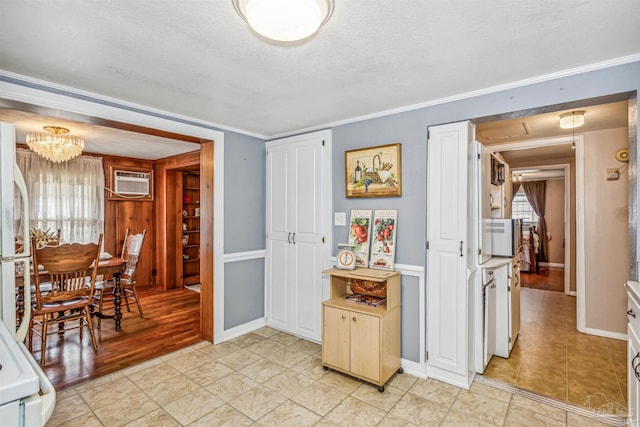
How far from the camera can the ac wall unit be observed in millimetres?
5395

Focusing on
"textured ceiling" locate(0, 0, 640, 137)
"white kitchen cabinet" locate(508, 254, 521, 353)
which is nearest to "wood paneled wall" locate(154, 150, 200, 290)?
"textured ceiling" locate(0, 0, 640, 137)

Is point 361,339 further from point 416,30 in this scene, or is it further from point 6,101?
point 6,101

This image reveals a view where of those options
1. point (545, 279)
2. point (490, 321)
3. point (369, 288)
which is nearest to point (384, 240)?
point (369, 288)

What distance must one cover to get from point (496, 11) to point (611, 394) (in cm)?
286

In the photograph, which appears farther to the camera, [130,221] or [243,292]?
[130,221]

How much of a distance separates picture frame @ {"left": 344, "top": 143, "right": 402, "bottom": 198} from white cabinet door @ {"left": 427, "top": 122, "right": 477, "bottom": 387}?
0.29 metres

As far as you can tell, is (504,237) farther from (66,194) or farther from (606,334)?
(66,194)

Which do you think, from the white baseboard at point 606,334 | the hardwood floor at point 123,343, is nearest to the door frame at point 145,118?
the hardwood floor at point 123,343

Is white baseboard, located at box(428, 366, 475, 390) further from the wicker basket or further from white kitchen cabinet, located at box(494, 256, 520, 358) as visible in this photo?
the wicker basket

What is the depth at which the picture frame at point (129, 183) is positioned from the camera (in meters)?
5.32

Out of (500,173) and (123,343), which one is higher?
(500,173)

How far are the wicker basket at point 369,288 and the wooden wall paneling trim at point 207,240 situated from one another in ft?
5.07

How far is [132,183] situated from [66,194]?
98 centimetres

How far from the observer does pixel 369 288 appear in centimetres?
292
